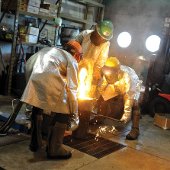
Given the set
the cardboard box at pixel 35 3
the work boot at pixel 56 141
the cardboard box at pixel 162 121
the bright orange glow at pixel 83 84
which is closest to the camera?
the work boot at pixel 56 141

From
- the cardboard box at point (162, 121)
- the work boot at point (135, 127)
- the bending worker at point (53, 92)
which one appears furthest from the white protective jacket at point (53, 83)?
the cardboard box at point (162, 121)

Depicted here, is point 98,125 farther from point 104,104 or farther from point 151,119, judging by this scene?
point 151,119

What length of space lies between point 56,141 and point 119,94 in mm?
Answer: 2171

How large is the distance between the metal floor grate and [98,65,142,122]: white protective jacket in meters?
A: 0.69

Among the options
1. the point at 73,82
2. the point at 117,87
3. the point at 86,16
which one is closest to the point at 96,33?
the point at 117,87

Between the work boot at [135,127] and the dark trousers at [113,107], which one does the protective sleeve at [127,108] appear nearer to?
the work boot at [135,127]

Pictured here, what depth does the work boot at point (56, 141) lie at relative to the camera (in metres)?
3.58

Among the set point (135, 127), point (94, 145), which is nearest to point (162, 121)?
point (135, 127)

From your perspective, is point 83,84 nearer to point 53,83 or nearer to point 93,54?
point 93,54

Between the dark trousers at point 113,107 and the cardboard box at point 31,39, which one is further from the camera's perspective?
the cardboard box at point 31,39

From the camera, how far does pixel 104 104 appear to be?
555 cm

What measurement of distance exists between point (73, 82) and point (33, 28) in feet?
12.5

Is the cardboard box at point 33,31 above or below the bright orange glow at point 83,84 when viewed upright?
above

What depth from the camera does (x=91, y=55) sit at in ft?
17.9
